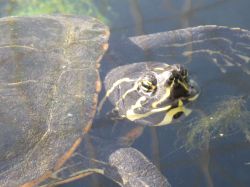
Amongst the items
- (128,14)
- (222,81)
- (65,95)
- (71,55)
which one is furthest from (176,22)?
(65,95)

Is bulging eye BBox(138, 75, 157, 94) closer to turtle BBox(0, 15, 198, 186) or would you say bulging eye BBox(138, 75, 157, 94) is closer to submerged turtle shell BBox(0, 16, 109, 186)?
turtle BBox(0, 15, 198, 186)

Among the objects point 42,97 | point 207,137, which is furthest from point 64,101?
point 207,137

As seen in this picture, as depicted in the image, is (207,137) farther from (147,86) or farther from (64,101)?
(64,101)

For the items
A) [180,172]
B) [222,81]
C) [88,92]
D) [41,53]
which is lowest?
[180,172]

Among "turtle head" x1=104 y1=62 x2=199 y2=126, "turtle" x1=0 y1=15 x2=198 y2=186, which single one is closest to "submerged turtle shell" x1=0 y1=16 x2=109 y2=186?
"turtle" x1=0 y1=15 x2=198 y2=186

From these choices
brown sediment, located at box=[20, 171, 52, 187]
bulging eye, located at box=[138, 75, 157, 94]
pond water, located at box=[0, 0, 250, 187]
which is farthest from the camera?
pond water, located at box=[0, 0, 250, 187]

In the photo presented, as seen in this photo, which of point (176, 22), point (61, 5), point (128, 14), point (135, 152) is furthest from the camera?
point (61, 5)

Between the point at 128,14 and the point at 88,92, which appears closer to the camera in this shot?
the point at 88,92

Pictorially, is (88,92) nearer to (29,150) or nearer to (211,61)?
(29,150)
